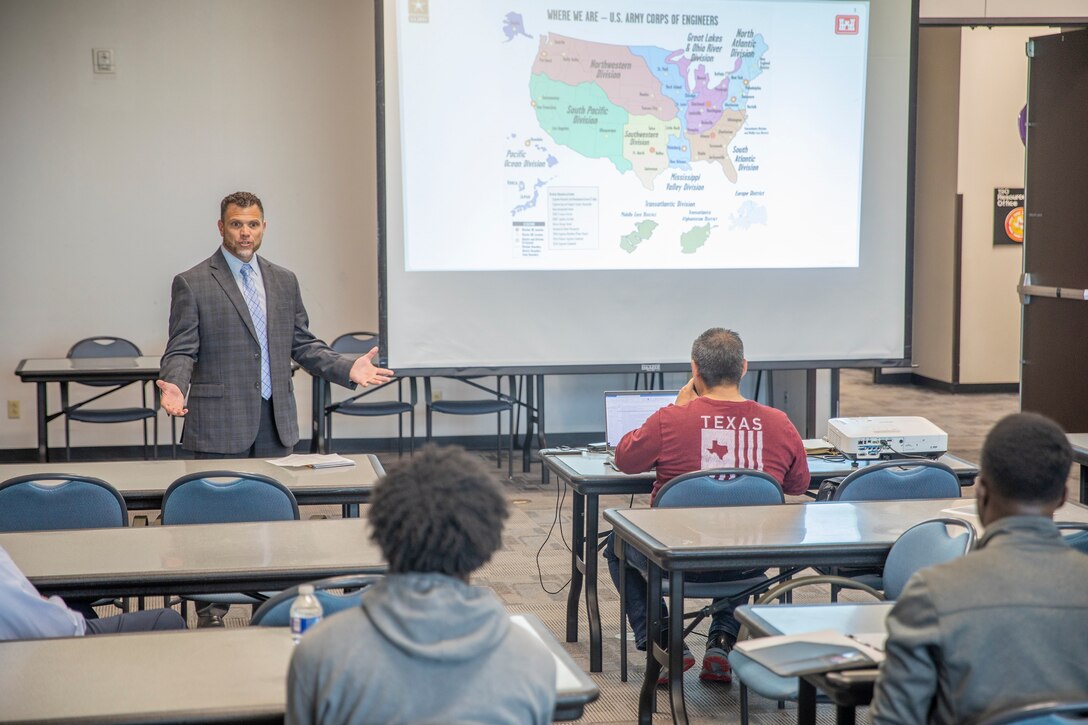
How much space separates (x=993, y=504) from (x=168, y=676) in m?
1.48

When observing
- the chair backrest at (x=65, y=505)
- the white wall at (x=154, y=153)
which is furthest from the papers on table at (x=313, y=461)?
the white wall at (x=154, y=153)

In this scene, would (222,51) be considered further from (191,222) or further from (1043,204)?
(1043,204)

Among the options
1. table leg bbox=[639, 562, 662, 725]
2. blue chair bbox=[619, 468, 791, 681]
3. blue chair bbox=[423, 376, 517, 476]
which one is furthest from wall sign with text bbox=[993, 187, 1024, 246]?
table leg bbox=[639, 562, 662, 725]

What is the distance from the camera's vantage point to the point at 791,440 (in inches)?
150

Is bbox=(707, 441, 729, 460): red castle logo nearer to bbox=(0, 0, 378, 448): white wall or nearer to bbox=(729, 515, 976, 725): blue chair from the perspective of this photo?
bbox=(729, 515, 976, 725): blue chair

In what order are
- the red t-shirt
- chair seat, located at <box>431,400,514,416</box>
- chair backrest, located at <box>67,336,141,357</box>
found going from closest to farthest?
the red t-shirt, chair seat, located at <box>431,400,514,416</box>, chair backrest, located at <box>67,336,141,357</box>

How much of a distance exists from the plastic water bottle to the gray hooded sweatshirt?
1.86ft

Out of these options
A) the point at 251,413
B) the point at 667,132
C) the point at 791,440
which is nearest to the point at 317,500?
the point at 251,413

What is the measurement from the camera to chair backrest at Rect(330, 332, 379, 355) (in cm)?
784

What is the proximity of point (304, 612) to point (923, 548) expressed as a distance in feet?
4.99

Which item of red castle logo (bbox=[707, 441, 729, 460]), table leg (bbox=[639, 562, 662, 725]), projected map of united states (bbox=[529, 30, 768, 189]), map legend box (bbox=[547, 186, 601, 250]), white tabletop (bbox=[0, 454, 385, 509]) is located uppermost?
projected map of united states (bbox=[529, 30, 768, 189])

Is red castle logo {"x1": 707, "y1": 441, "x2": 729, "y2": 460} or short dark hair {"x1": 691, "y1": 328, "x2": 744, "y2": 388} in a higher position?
short dark hair {"x1": 691, "y1": 328, "x2": 744, "y2": 388}

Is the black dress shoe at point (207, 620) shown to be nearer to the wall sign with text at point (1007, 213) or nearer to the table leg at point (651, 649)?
the table leg at point (651, 649)

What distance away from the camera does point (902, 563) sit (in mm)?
2879
